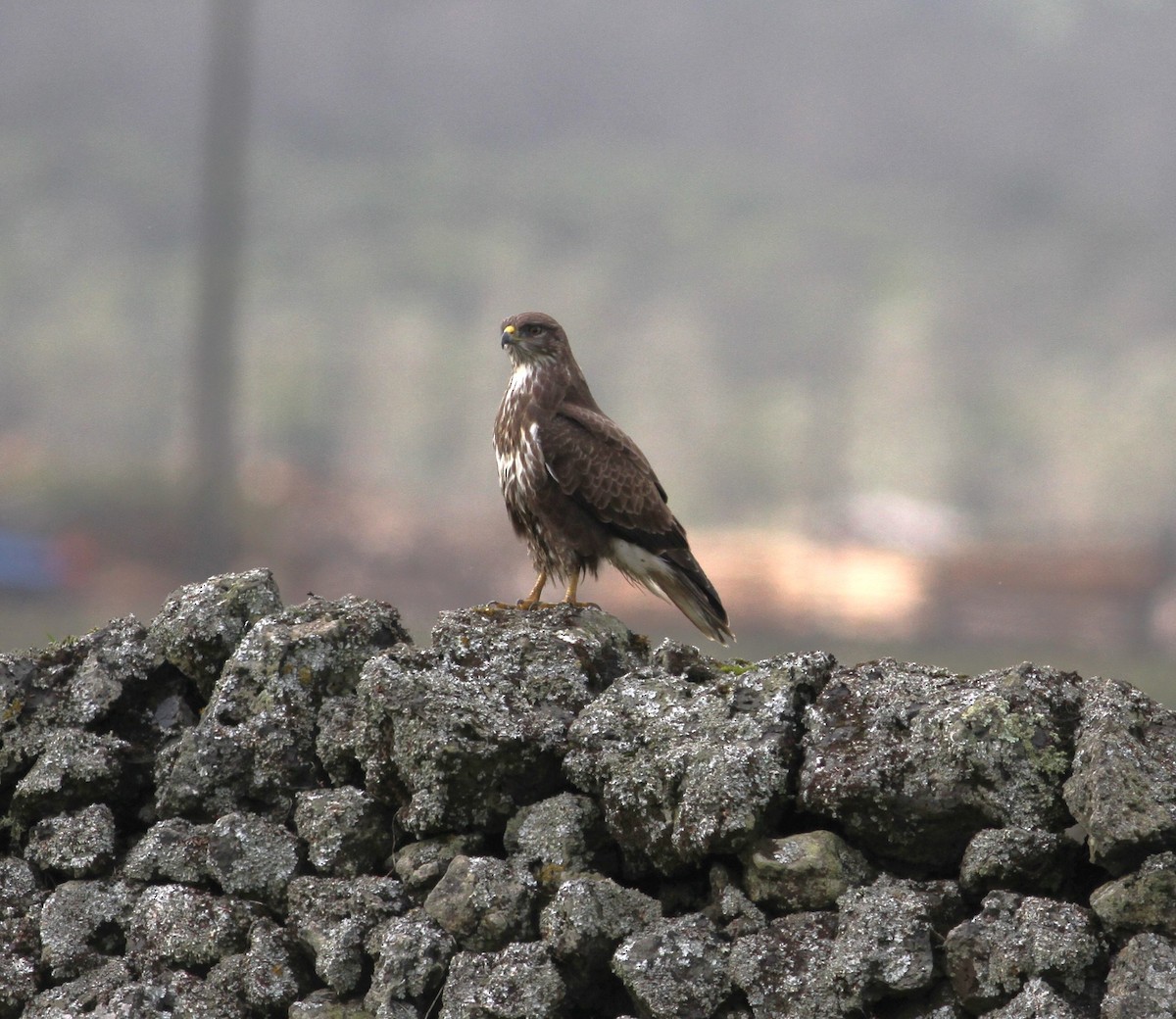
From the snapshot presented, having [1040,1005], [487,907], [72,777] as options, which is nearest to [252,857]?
[72,777]

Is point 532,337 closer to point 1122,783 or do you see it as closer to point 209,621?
point 209,621

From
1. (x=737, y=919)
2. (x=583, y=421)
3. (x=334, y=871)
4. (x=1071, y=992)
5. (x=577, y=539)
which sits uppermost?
(x=583, y=421)

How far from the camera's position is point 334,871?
18.8 feet

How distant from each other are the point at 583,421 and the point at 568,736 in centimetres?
344

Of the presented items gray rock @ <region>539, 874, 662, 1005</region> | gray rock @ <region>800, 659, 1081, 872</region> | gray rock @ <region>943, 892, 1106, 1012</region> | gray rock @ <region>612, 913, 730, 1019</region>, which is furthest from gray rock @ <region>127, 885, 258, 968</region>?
gray rock @ <region>943, 892, 1106, 1012</region>

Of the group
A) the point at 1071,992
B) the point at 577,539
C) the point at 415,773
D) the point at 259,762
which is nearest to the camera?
the point at 1071,992

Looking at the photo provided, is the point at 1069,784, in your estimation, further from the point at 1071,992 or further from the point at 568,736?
the point at 568,736

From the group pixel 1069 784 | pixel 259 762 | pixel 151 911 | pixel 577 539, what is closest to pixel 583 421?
pixel 577 539

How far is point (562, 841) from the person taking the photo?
5.42m

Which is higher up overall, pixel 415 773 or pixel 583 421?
pixel 583 421

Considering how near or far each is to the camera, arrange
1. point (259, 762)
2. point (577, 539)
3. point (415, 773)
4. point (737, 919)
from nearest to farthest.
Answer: point (737, 919)
point (415, 773)
point (259, 762)
point (577, 539)

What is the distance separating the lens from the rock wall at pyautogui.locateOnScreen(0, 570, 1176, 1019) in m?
4.69

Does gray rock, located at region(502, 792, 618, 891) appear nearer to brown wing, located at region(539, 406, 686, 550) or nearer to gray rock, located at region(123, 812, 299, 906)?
gray rock, located at region(123, 812, 299, 906)

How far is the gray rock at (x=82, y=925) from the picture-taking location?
5.86 meters
